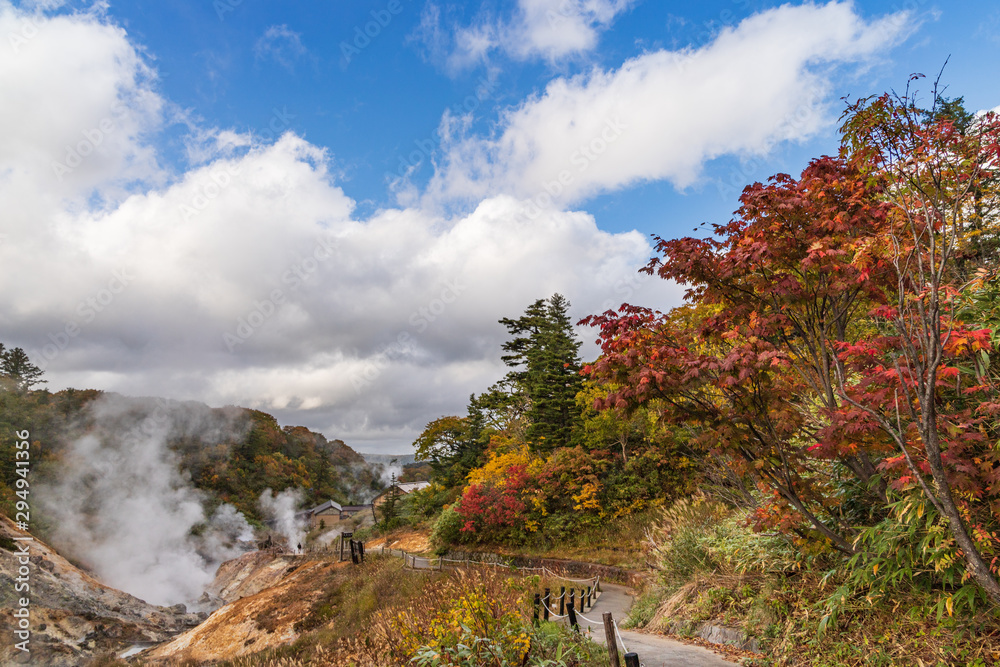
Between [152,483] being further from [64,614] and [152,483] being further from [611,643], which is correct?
[611,643]

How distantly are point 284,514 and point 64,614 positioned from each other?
39.3 m

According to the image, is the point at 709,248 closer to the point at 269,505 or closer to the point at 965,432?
the point at 965,432

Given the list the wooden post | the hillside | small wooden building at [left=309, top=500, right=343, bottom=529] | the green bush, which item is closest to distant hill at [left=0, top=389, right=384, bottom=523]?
the hillside

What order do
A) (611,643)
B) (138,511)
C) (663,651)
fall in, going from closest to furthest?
(611,643)
(663,651)
(138,511)

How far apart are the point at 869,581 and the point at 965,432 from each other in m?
1.82

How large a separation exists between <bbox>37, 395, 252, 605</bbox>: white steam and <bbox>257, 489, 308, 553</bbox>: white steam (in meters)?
5.51

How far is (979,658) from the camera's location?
365cm

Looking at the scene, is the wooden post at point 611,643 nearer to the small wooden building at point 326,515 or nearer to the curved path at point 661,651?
the curved path at point 661,651

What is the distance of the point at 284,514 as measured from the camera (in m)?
54.3

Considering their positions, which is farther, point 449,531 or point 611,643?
point 449,531

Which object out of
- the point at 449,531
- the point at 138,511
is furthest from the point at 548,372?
the point at 138,511

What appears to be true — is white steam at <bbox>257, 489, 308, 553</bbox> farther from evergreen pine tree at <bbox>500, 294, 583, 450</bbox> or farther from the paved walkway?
the paved walkway

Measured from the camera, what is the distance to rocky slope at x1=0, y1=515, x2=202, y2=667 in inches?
615

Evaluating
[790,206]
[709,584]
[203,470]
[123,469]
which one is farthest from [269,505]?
[790,206]
